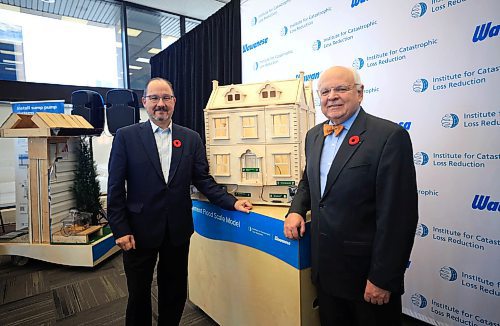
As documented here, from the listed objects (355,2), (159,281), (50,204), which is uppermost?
(355,2)

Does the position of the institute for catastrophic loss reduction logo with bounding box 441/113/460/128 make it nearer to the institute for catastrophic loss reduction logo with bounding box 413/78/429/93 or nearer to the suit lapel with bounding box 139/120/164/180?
the institute for catastrophic loss reduction logo with bounding box 413/78/429/93

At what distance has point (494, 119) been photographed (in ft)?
6.28

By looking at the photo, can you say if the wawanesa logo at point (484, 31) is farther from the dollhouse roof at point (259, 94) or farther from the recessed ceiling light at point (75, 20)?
the recessed ceiling light at point (75, 20)

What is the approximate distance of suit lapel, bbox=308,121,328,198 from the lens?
143 centimetres

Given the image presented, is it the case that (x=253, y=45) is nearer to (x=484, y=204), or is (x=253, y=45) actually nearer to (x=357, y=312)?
(x=484, y=204)

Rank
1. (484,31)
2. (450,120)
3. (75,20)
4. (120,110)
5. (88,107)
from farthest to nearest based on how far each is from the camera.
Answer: (75,20) < (120,110) < (88,107) < (450,120) < (484,31)

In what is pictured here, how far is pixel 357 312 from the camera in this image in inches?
53.4

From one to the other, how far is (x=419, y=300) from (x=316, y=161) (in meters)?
1.75

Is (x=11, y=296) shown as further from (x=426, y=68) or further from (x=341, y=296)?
(x=426, y=68)

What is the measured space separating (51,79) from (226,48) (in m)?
2.97

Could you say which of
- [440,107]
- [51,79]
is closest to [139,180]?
[440,107]

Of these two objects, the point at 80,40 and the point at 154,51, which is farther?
the point at 154,51

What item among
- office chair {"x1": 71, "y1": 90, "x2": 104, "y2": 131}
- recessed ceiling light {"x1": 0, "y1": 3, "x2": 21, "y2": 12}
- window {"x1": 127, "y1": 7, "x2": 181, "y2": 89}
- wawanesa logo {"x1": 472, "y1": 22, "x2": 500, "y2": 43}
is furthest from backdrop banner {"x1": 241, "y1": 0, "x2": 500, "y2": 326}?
recessed ceiling light {"x1": 0, "y1": 3, "x2": 21, "y2": 12}

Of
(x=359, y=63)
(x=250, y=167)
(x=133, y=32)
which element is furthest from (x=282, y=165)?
(x=133, y=32)
